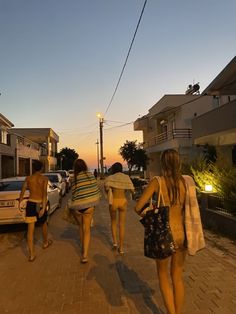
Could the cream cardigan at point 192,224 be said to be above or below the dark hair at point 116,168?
below

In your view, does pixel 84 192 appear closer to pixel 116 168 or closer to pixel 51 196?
pixel 116 168

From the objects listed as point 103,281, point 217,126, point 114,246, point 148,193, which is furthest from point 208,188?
point 217,126

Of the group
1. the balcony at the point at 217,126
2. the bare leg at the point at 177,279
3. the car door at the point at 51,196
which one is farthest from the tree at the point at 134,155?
the bare leg at the point at 177,279

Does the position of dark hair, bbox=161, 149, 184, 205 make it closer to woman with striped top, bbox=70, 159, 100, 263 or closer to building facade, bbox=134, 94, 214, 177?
woman with striped top, bbox=70, 159, 100, 263

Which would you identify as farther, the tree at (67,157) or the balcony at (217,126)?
the tree at (67,157)

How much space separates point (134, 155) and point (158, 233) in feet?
113

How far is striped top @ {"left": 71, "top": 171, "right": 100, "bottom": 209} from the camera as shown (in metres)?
6.62

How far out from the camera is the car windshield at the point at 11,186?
10469mm

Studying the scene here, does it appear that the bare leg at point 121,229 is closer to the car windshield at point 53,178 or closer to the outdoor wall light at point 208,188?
the outdoor wall light at point 208,188

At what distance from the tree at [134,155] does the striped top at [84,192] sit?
1217 inches

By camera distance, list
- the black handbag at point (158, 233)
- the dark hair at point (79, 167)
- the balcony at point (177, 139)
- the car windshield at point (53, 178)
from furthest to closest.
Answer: the balcony at point (177, 139) < the car windshield at point (53, 178) < the dark hair at point (79, 167) < the black handbag at point (158, 233)

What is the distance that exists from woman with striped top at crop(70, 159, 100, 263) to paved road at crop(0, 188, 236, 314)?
0.48 m

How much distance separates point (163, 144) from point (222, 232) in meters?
22.9

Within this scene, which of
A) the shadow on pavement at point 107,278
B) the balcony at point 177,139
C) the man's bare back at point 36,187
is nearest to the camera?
the shadow on pavement at point 107,278
